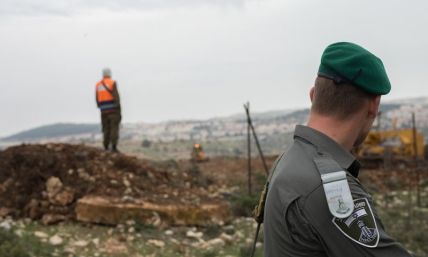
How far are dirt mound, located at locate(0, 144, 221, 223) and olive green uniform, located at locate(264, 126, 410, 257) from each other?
747cm

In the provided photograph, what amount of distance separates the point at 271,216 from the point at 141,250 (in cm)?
624

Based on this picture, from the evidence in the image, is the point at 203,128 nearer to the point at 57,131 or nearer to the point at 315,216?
the point at 57,131

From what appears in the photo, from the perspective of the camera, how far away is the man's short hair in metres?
1.75

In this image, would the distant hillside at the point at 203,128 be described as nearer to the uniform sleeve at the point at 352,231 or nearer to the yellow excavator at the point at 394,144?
the yellow excavator at the point at 394,144

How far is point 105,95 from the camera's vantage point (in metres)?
11.5

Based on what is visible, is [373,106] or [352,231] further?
[373,106]

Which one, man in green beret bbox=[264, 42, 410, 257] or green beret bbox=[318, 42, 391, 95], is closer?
man in green beret bbox=[264, 42, 410, 257]

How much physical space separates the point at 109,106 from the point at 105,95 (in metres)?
0.27

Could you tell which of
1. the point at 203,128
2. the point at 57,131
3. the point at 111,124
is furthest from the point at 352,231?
the point at 203,128

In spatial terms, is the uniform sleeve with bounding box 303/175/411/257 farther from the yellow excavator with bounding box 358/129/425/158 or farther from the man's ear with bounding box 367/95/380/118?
the yellow excavator with bounding box 358/129/425/158

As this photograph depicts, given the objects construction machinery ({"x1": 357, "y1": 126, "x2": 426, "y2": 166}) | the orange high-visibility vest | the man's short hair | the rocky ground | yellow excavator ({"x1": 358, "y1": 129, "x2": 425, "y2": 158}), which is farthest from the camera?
yellow excavator ({"x1": 358, "y1": 129, "x2": 425, "y2": 158})

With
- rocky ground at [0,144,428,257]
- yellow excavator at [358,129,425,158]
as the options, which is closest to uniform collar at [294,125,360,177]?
rocky ground at [0,144,428,257]

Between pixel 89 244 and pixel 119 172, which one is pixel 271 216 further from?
pixel 119 172

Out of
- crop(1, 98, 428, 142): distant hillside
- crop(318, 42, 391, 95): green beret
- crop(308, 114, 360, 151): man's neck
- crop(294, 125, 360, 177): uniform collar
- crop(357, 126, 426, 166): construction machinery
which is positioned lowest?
crop(1, 98, 428, 142): distant hillside
